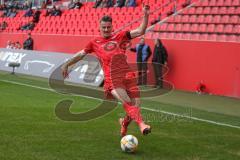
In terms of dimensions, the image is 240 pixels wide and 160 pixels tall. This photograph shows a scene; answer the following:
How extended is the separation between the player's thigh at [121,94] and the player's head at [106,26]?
89 cm

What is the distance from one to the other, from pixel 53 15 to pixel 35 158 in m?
25.6

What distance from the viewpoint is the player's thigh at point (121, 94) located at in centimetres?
782

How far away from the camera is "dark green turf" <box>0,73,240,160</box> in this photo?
744 cm

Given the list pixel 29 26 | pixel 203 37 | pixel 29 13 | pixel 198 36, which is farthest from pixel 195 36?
pixel 29 13

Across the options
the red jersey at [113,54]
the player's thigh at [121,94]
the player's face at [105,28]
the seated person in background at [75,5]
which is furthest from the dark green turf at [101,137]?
the seated person in background at [75,5]

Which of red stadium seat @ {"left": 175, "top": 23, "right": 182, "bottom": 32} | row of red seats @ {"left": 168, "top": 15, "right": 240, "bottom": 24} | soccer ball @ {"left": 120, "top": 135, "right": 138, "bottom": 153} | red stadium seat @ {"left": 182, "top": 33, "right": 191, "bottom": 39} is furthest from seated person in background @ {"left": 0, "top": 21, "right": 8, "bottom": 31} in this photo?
soccer ball @ {"left": 120, "top": 135, "right": 138, "bottom": 153}

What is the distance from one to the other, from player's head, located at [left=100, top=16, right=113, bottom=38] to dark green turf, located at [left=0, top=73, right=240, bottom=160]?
1.77 metres

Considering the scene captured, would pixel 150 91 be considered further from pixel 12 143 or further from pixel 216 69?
pixel 12 143

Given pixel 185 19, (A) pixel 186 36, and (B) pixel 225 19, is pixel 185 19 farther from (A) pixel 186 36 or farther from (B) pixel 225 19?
(B) pixel 225 19

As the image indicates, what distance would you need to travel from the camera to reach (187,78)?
18672mm

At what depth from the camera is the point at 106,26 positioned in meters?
7.91

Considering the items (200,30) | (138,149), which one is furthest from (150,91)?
(138,149)

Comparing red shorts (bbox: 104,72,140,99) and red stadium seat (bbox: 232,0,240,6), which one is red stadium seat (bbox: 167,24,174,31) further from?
red shorts (bbox: 104,72,140,99)

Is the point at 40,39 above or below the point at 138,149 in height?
below
